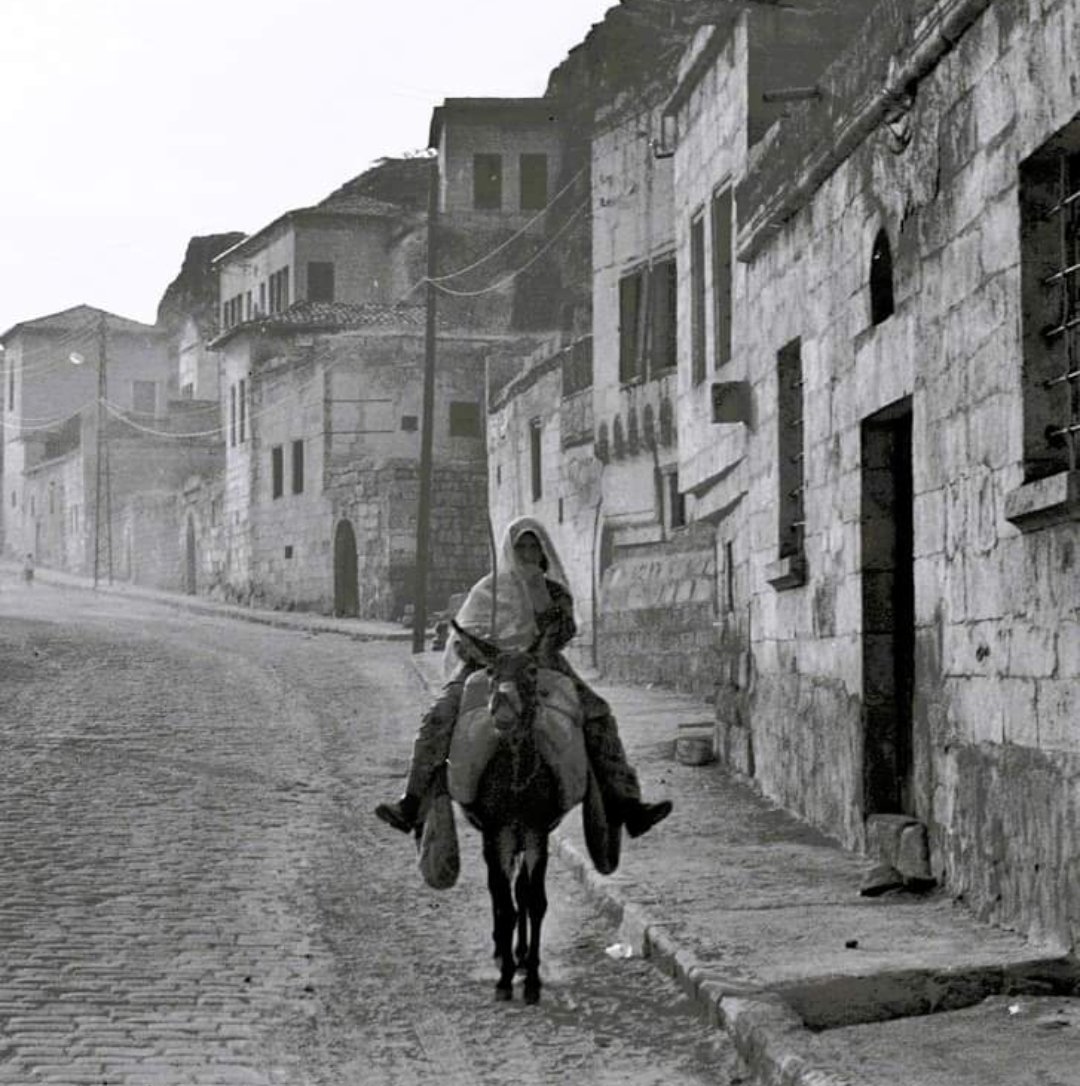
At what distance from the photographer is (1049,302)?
324 inches

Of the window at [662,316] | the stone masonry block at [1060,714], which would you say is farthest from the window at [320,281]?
the stone masonry block at [1060,714]

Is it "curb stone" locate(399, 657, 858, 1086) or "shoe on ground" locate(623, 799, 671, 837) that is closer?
"curb stone" locate(399, 657, 858, 1086)

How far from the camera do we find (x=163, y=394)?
275ft

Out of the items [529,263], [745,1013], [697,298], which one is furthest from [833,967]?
[529,263]

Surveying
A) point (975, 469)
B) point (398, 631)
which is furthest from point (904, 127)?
point (398, 631)

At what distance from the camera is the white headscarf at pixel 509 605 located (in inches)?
328

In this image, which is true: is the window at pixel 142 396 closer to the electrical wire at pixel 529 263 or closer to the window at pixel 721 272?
the electrical wire at pixel 529 263

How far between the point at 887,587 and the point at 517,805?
12.8ft

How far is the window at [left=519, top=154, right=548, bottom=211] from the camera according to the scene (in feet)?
176

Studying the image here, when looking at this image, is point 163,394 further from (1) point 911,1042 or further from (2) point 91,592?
(1) point 911,1042

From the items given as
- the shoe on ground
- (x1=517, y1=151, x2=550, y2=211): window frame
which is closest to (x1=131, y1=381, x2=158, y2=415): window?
(x1=517, y1=151, x2=550, y2=211): window frame

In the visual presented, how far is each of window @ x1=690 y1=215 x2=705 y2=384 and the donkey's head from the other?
11368 mm

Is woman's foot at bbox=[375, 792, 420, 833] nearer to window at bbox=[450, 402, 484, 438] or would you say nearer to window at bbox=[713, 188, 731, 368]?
window at bbox=[713, 188, 731, 368]

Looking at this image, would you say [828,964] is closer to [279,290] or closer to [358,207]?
[358,207]
